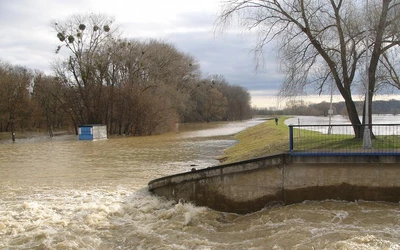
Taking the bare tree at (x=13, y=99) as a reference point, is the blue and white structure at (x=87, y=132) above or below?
below

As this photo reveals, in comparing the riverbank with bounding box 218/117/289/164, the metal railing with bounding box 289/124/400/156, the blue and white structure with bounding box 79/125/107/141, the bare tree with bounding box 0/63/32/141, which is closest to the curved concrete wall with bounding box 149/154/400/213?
the metal railing with bounding box 289/124/400/156

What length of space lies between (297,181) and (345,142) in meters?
4.75

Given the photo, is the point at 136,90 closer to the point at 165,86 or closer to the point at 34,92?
the point at 165,86

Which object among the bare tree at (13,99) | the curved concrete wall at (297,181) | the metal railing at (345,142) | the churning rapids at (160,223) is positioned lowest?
the churning rapids at (160,223)

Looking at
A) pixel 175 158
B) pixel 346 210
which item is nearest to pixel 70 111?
pixel 175 158

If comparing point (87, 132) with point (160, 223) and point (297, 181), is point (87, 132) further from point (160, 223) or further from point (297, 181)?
point (297, 181)

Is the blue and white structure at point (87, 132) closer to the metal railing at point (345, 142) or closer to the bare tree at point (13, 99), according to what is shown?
the bare tree at point (13, 99)

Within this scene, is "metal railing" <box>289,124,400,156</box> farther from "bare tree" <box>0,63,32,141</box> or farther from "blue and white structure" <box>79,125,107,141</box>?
"bare tree" <box>0,63,32,141</box>

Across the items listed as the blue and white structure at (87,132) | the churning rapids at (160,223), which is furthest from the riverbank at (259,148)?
the blue and white structure at (87,132)

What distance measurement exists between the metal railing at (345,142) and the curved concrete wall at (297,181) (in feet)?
1.02

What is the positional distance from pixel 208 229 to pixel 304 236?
2507 mm

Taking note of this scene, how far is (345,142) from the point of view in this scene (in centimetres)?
1434

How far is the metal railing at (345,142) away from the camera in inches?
425

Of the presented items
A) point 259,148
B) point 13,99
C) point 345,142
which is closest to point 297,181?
point 345,142
